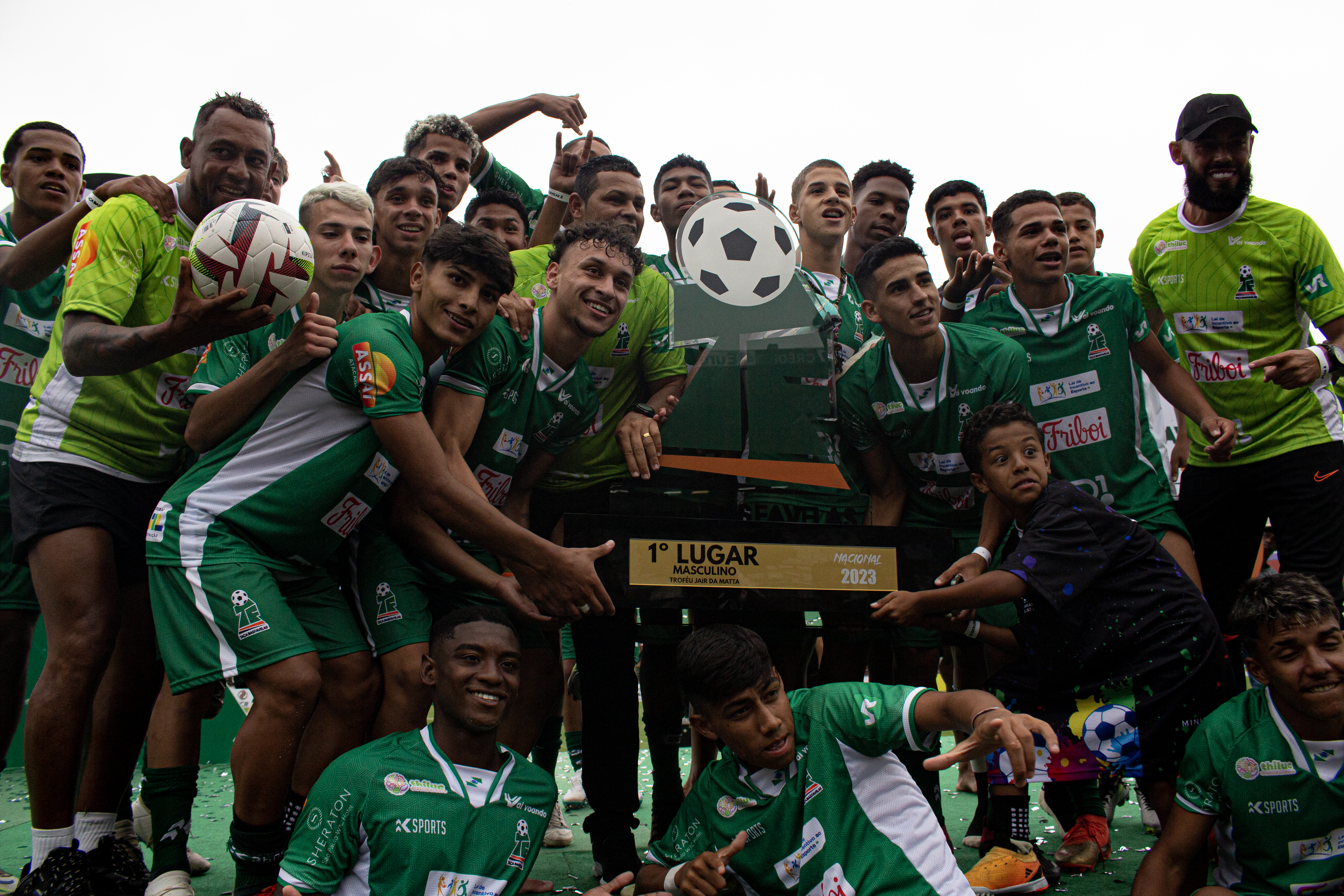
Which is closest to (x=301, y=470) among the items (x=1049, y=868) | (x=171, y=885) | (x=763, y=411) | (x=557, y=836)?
(x=171, y=885)

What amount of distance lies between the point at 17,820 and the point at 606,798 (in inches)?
133

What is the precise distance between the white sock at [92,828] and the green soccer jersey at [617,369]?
199cm

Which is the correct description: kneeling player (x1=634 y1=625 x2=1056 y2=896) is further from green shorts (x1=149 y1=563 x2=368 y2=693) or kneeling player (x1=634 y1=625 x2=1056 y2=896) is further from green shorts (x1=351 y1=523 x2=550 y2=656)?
green shorts (x1=149 y1=563 x2=368 y2=693)

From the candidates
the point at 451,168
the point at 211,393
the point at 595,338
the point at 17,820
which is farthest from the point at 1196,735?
the point at 17,820

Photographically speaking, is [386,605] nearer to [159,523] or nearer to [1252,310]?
[159,523]

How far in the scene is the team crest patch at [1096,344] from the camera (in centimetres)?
437

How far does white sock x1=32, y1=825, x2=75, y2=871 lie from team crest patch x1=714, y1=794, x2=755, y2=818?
2.15 metres

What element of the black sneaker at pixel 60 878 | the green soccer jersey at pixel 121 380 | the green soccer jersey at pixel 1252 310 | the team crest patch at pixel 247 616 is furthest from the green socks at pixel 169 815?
the green soccer jersey at pixel 1252 310

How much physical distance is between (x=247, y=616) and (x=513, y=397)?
4.28 feet

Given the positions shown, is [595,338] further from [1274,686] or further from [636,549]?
[1274,686]

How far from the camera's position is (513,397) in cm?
372

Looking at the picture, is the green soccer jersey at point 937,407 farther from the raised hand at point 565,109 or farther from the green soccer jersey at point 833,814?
the raised hand at point 565,109

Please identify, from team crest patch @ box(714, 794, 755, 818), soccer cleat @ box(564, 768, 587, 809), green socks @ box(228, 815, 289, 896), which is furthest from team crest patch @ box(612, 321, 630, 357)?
soccer cleat @ box(564, 768, 587, 809)

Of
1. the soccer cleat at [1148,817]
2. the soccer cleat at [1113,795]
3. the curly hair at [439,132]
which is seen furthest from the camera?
the curly hair at [439,132]
